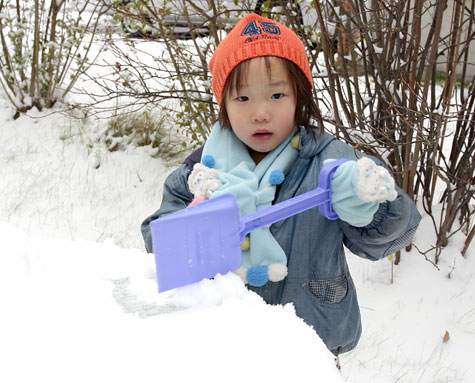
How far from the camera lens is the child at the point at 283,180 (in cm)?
123

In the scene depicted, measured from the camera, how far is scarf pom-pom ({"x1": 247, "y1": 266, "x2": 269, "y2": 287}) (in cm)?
122

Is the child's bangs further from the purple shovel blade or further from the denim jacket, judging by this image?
the purple shovel blade

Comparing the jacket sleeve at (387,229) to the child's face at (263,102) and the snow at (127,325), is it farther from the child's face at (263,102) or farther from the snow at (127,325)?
the snow at (127,325)

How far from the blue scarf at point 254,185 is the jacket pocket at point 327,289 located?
0.11 metres

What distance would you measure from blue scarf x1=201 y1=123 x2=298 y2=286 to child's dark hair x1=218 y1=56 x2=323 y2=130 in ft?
0.12

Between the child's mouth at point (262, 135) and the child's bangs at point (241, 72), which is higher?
the child's bangs at point (241, 72)

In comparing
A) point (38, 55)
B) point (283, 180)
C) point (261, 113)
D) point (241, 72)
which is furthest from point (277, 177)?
point (38, 55)

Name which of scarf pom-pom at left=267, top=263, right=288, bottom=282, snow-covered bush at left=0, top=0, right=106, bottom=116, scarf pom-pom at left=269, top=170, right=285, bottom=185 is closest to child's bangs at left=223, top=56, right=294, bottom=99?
scarf pom-pom at left=269, top=170, right=285, bottom=185

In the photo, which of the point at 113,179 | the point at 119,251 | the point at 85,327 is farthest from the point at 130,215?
the point at 85,327

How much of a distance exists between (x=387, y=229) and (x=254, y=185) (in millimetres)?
329

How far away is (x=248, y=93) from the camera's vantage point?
1243 millimetres

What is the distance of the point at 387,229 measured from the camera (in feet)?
3.91

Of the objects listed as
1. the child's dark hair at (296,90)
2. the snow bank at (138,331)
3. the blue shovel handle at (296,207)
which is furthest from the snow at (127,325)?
the child's dark hair at (296,90)

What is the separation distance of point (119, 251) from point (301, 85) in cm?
62
